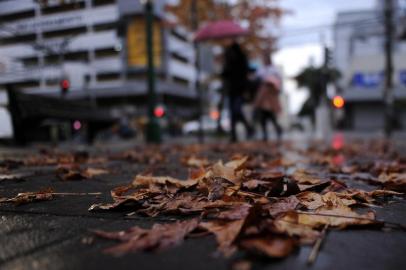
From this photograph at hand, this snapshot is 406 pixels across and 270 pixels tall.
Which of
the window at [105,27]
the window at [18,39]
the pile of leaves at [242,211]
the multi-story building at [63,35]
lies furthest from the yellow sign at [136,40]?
the pile of leaves at [242,211]

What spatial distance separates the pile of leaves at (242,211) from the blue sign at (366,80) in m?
36.7

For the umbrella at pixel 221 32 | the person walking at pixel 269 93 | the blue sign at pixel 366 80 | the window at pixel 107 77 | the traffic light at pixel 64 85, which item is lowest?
the person walking at pixel 269 93

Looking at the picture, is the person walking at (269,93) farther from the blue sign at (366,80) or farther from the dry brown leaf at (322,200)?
the blue sign at (366,80)

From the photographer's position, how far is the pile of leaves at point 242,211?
1.17 m

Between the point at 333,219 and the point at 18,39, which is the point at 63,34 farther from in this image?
the point at 333,219

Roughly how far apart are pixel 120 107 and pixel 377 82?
24960 millimetres

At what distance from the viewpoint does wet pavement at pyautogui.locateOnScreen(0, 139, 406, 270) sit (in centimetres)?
107

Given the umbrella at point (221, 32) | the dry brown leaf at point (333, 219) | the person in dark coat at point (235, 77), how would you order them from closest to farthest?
the dry brown leaf at point (333, 219)
the person in dark coat at point (235, 77)
the umbrella at point (221, 32)

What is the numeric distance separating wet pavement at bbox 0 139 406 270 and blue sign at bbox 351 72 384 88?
37.4 m

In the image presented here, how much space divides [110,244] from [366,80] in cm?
3875

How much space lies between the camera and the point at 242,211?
1.46 metres

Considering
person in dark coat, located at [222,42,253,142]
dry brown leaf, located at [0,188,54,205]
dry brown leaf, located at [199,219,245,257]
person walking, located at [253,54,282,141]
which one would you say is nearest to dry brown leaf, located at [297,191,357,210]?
dry brown leaf, located at [199,219,245,257]

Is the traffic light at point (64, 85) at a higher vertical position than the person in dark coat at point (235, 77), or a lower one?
higher

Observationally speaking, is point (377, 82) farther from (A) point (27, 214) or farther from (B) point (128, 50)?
(A) point (27, 214)
